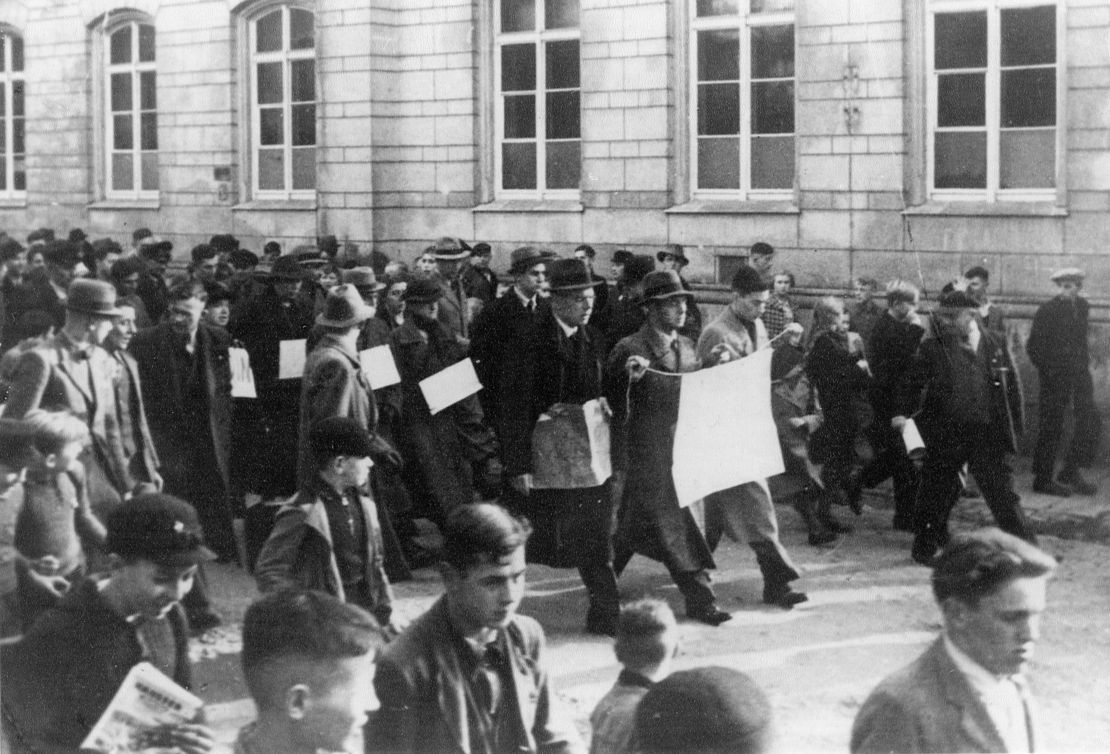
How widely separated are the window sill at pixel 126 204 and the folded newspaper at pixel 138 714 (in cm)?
2030

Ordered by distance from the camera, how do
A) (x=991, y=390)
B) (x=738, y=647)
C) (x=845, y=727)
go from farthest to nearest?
(x=991, y=390) → (x=738, y=647) → (x=845, y=727)

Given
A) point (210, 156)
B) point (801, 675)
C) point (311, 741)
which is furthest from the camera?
A: point (210, 156)

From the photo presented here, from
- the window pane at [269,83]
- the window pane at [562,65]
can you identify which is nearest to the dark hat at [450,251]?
the window pane at [562,65]

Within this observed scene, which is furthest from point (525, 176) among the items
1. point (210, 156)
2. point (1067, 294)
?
point (1067, 294)

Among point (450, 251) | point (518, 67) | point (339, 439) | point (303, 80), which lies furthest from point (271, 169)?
point (339, 439)

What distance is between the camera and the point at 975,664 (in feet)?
11.7

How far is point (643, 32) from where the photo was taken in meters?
17.3

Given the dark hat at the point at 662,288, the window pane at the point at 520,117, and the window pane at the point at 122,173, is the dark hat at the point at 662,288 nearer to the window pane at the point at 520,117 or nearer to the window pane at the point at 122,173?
the window pane at the point at 520,117

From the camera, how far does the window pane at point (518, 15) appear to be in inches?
741

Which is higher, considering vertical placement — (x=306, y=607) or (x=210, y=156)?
(x=210, y=156)

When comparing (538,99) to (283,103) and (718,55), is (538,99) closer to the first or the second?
(718,55)

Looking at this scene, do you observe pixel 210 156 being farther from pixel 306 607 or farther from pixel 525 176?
pixel 306 607

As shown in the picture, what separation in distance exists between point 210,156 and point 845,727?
679 inches

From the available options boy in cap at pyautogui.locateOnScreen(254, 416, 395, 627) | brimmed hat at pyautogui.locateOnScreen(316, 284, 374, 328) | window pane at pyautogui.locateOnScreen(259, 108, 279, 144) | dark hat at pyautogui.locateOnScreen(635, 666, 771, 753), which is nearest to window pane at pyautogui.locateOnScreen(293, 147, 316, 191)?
window pane at pyautogui.locateOnScreen(259, 108, 279, 144)
